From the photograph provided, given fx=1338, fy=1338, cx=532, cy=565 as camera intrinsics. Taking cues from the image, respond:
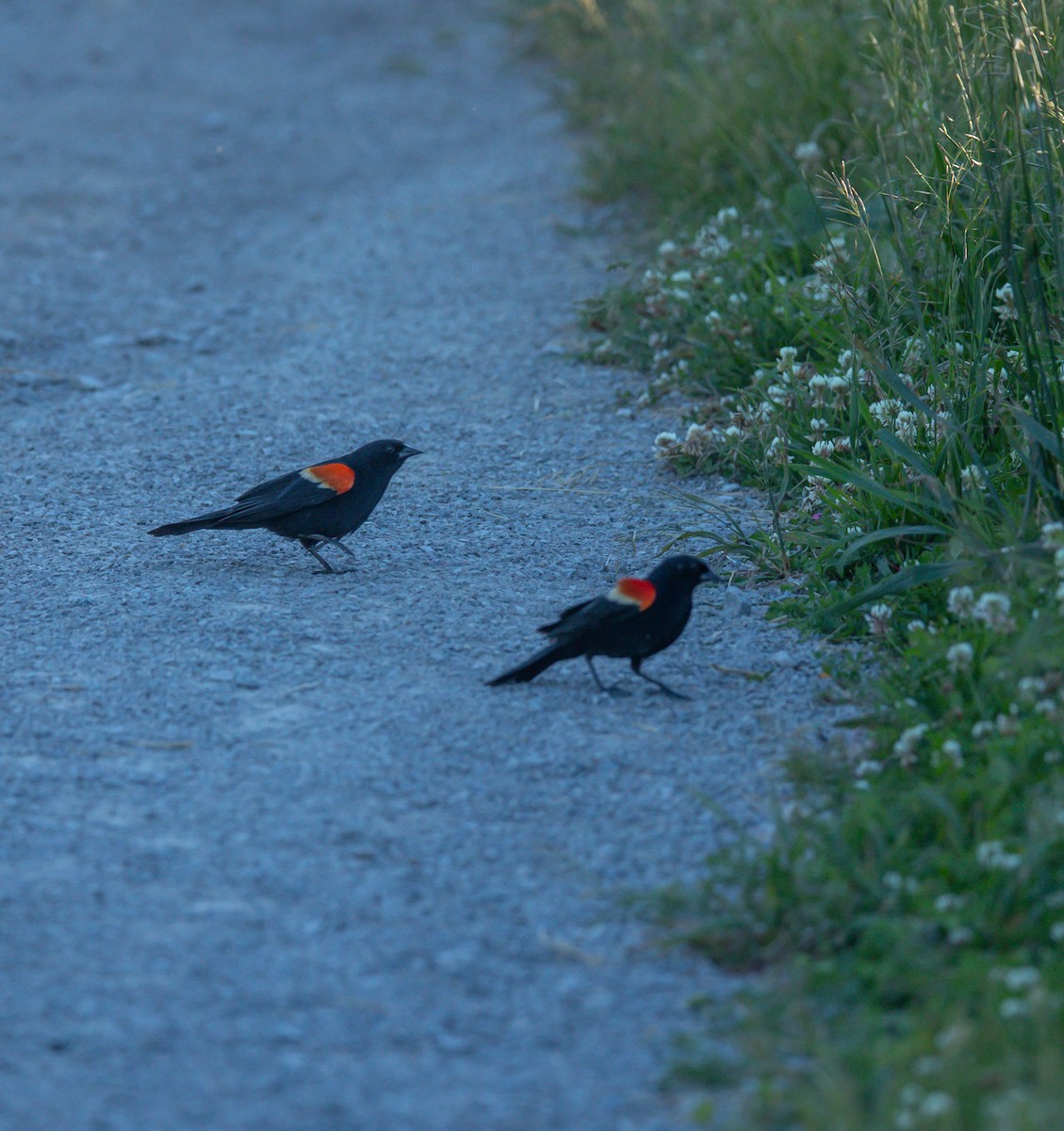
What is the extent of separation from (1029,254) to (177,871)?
9.32 ft

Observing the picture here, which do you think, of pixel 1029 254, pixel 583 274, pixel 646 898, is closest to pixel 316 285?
pixel 583 274

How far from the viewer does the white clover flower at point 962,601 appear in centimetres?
365

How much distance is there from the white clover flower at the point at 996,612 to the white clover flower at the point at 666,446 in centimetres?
223

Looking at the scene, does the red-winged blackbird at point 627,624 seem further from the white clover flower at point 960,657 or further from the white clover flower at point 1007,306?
the white clover flower at point 1007,306

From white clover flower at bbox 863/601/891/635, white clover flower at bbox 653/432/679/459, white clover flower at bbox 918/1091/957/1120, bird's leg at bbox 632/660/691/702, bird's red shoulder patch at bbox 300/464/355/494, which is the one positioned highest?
white clover flower at bbox 918/1091/957/1120

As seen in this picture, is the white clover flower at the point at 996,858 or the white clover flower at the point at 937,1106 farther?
the white clover flower at the point at 996,858

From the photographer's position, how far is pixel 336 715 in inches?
148

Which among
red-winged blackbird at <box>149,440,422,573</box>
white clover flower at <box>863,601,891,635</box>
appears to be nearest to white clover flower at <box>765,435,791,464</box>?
white clover flower at <box>863,601,891,635</box>

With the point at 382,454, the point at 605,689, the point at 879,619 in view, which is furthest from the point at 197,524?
the point at 879,619

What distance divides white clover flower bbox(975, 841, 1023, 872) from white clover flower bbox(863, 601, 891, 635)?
3.68ft

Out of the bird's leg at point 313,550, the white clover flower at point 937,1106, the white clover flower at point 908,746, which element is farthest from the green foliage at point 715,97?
the white clover flower at point 937,1106

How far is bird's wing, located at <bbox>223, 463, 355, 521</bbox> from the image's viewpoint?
480cm

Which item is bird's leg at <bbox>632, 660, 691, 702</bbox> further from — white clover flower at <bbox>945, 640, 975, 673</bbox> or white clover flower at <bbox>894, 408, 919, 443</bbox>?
white clover flower at <bbox>894, 408, 919, 443</bbox>

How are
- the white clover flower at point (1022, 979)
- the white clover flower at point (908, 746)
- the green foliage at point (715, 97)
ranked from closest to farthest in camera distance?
the white clover flower at point (1022, 979) < the white clover flower at point (908, 746) < the green foliage at point (715, 97)
